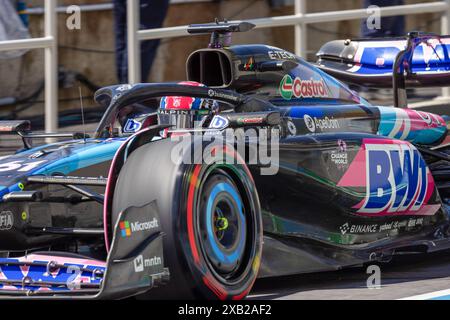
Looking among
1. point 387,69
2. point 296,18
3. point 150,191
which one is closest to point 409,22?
point 296,18

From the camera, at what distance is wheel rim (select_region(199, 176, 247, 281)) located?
207 inches

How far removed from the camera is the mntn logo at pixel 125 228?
4920 millimetres

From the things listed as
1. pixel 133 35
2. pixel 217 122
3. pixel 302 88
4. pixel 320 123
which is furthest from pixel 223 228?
pixel 133 35

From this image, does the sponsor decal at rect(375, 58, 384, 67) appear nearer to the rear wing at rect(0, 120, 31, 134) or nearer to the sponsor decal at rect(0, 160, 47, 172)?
the rear wing at rect(0, 120, 31, 134)

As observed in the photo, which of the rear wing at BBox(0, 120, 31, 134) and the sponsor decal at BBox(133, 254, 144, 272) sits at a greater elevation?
the rear wing at BBox(0, 120, 31, 134)

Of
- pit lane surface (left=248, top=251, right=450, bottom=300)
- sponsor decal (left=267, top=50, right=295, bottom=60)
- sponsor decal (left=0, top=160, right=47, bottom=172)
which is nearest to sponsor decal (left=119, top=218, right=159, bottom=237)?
pit lane surface (left=248, top=251, right=450, bottom=300)

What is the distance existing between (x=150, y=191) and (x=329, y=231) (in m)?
1.57

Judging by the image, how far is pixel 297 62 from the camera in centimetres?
734

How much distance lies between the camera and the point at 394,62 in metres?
8.08

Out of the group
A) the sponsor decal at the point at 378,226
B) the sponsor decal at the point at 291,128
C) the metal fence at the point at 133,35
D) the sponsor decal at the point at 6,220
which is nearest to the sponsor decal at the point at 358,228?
the sponsor decal at the point at 378,226

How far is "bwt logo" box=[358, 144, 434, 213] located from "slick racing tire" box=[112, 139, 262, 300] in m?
1.23

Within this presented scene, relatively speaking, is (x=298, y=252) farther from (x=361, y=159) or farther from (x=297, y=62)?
(x=297, y=62)

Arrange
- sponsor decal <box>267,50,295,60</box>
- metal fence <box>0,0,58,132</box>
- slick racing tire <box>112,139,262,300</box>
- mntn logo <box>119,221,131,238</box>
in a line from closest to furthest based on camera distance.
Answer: mntn logo <box>119,221,131,238</box> < slick racing tire <box>112,139,262,300</box> < sponsor decal <box>267,50,295,60</box> < metal fence <box>0,0,58,132</box>

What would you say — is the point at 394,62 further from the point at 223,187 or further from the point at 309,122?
the point at 223,187
